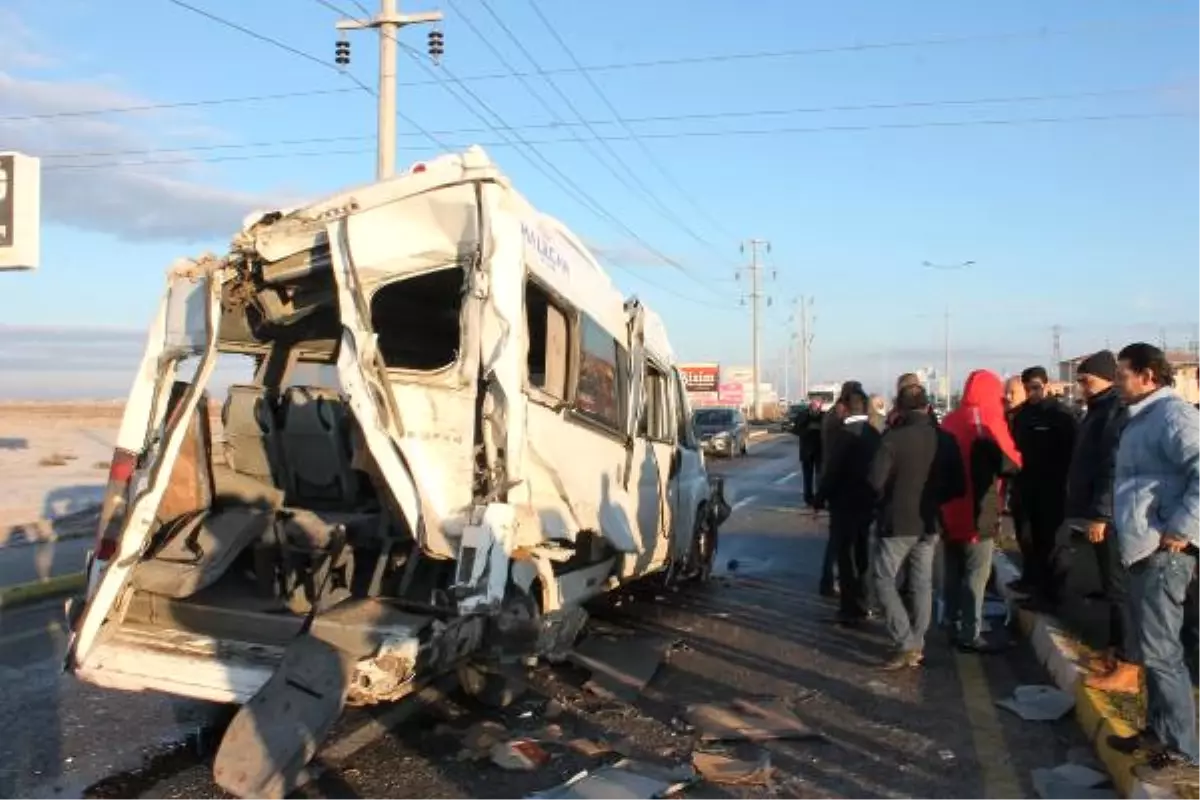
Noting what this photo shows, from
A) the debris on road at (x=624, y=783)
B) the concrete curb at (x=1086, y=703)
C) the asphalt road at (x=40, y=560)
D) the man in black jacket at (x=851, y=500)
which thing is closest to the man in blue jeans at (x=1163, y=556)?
the concrete curb at (x=1086, y=703)

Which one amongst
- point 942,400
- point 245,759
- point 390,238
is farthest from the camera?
point 942,400

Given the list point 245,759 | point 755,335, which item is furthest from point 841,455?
point 755,335

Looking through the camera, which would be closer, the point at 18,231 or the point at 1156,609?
the point at 1156,609

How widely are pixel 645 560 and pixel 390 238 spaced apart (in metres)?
3.75

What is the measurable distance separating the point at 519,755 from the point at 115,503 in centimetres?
236

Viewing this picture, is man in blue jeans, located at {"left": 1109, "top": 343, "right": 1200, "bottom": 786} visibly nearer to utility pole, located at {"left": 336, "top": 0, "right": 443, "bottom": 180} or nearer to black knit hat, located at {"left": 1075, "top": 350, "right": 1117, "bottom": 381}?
black knit hat, located at {"left": 1075, "top": 350, "right": 1117, "bottom": 381}

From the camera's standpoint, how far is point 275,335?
6.81 meters

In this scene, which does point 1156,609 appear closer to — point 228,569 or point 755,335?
point 228,569

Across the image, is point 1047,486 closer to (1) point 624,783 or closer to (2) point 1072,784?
(2) point 1072,784

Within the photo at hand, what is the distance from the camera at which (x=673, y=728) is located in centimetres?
604

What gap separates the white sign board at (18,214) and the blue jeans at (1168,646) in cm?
1008

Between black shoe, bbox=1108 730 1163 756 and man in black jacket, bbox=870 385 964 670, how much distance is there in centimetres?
218

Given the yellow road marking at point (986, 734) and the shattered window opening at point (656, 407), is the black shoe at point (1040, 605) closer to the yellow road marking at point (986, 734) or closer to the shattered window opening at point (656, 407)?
the yellow road marking at point (986, 734)

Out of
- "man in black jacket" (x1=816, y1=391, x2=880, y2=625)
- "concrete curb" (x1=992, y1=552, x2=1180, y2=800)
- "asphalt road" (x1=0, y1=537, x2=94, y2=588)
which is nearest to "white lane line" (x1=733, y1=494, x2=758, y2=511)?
"man in black jacket" (x1=816, y1=391, x2=880, y2=625)
